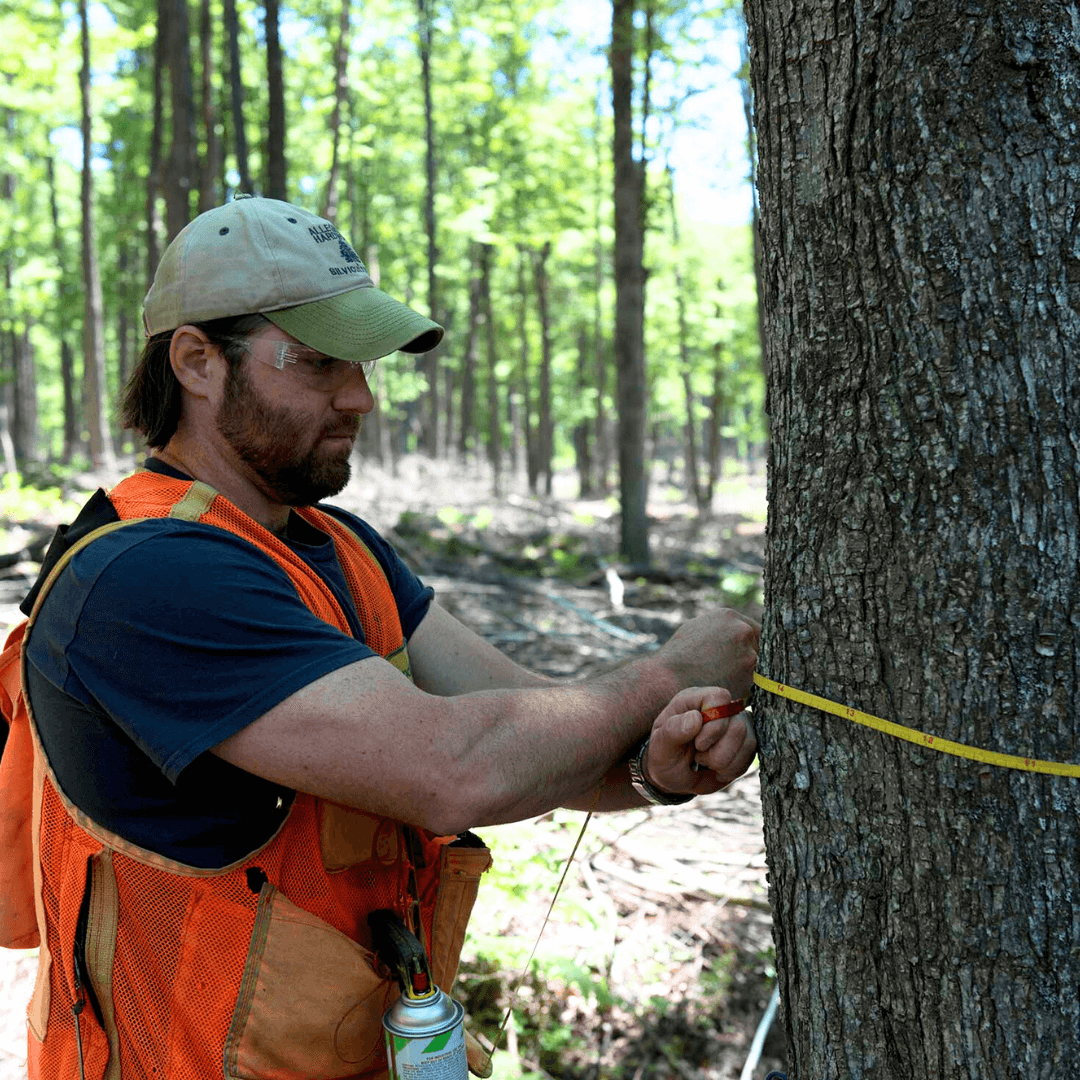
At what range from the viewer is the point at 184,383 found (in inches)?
82.7

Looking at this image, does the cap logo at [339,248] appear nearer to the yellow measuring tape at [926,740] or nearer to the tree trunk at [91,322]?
the yellow measuring tape at [926,740]

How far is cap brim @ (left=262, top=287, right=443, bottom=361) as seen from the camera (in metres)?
2.05

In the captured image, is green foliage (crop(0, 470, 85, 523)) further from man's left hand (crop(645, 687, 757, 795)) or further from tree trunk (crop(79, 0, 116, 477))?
man's left hand (crop(645, 687, 757, 795))

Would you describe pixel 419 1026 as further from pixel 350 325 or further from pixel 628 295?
pixel 628 295

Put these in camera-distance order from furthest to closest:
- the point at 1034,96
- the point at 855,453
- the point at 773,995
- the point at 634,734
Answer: the point at 773,995
the point at 634,734
the point at 855,453
the point at 1034,96

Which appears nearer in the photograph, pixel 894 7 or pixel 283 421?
pixel 894 7

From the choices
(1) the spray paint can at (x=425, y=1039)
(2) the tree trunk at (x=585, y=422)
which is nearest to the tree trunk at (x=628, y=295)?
(1) the spray paint can at (x=425, y=1039)

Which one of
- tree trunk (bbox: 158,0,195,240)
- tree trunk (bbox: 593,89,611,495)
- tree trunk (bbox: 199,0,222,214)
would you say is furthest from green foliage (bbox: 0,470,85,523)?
tree trunk (bbox: 593,89,611,495)

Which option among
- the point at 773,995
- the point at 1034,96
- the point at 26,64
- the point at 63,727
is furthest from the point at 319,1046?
the point at 26,64

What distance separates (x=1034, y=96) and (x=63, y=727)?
187 centimetres

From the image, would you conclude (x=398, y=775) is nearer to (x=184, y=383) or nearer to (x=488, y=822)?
(x=488, y=822)

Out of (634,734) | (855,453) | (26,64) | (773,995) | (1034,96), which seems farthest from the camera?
(26,64)

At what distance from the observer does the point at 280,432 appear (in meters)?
2.08

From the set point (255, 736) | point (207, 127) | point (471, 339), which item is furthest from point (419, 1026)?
point (471, 339)
